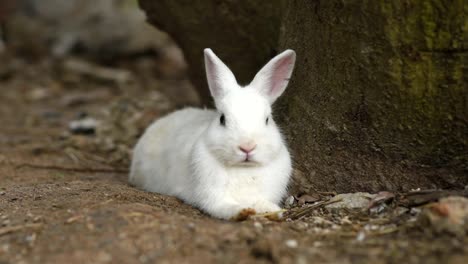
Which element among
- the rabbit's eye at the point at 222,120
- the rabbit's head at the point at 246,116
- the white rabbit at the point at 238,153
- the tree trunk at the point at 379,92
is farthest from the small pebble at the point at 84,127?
the tree trunk at the point at 379,92

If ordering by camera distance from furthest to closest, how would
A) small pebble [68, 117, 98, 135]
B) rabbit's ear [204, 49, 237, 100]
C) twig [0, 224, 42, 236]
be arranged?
small pebble [68, 117, 98, 135], rabbit's ear [204, 49, 237, 100], twig [0, 224, 42, 236]

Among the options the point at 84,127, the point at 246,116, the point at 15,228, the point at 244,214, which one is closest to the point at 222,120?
the point at 246,116

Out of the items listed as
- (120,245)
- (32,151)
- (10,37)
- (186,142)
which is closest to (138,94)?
(32,151)

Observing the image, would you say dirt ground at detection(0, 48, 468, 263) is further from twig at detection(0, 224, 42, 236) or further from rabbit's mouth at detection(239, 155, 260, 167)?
rabbit's mouth at detection(239, 155, 260, 167)

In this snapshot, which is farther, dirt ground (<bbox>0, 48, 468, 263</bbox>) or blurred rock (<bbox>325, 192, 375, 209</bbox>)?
blurred rock (<bbox>325, 192, 375, 209</bbox>)

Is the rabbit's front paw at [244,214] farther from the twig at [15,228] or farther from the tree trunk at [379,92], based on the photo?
the twig at [15,228]

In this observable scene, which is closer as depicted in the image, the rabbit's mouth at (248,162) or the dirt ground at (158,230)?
the dirt ground at (158,230)

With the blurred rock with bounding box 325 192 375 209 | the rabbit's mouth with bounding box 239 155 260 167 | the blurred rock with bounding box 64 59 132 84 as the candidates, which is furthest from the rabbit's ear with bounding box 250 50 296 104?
the blurred rock with bounding box 64 59 132 84
